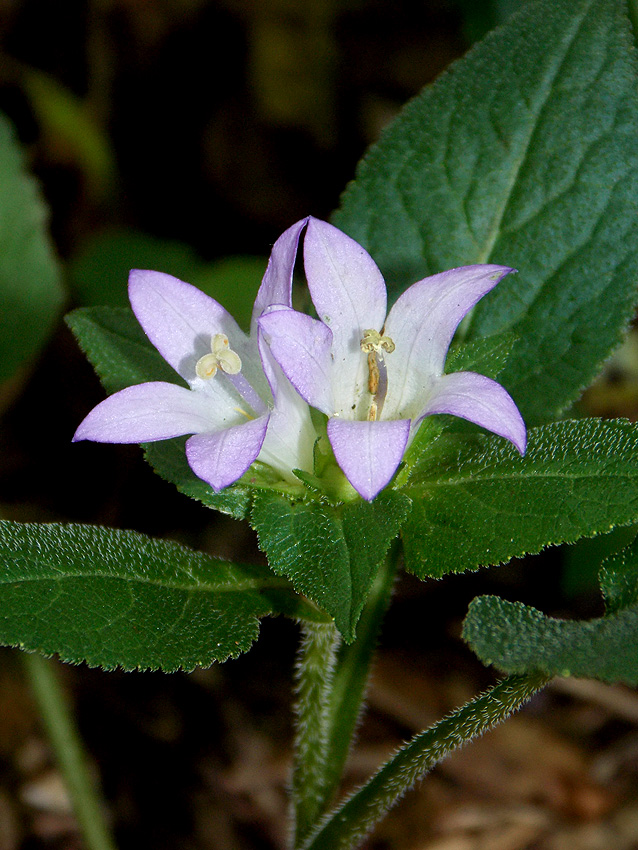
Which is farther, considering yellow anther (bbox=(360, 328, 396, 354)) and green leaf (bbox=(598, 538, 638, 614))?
yellow anther (bbox=(360, 328, 396, 354))

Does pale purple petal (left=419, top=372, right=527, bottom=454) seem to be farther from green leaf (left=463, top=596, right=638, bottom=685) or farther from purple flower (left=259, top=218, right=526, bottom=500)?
green leaf (left=463, top=596, right=638, bottom=685)

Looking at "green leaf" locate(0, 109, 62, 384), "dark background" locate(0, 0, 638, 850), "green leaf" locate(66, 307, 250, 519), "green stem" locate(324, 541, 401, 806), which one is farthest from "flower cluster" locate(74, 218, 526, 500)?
"dark background" locate(0, 0, 638, 850)

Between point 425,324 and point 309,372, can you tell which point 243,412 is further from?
point 425,324

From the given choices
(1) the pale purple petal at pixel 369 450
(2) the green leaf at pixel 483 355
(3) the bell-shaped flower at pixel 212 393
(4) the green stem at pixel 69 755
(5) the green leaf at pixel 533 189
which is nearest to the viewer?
(1) the pale purple petal at pixel 369 450

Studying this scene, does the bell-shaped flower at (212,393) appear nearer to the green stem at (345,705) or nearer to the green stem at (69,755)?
the green stem at (345,705)

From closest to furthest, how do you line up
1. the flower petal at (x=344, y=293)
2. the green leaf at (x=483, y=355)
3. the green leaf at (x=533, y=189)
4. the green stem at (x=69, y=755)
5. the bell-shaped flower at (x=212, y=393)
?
the bell-shaped flower at (x=212, y=393) → the flower petal at (x=344, y=293) → the green leaf at (x=483, y=355) → the green leaf at (x=533, y=189) → the green stem at (x=69, y=755)

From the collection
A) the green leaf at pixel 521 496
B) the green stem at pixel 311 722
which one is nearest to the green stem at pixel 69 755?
the green stem at pixel 311 722
